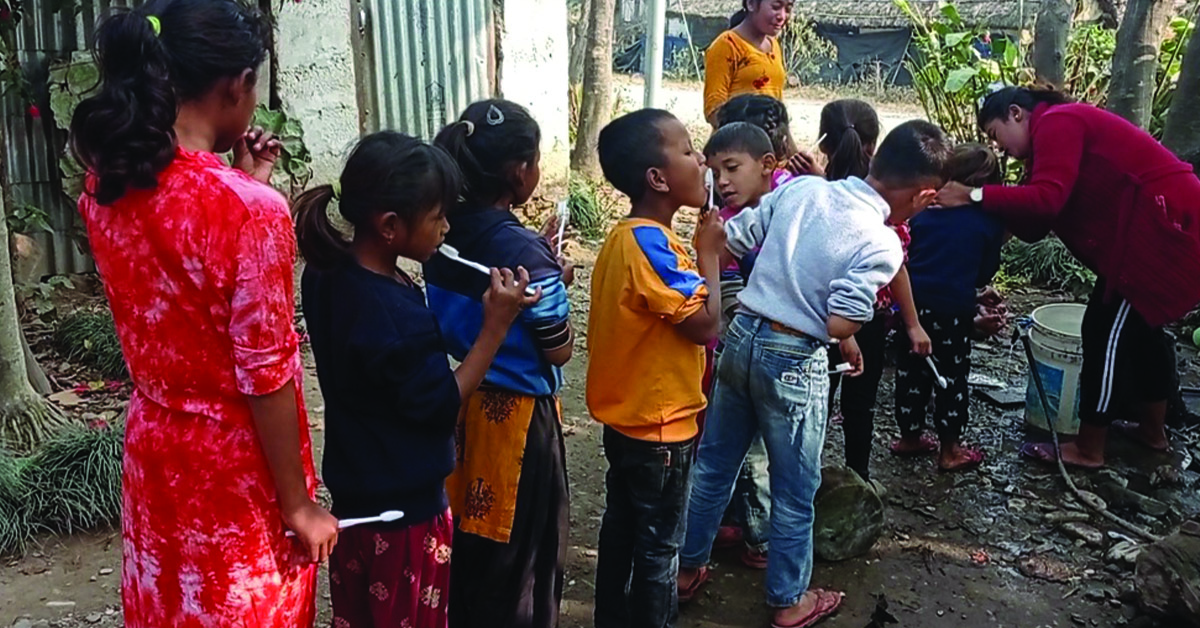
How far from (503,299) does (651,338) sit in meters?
0.61

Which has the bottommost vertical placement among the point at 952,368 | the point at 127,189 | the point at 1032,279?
the point at 1032,279

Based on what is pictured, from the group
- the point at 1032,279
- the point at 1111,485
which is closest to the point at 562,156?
the point at 1032,279

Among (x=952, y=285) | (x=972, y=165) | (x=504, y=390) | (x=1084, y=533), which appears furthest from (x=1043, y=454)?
(x=504, y=390)

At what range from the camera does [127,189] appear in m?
1.65

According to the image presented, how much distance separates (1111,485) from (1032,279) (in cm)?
347

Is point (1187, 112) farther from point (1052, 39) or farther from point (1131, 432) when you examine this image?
point (1131, 432)

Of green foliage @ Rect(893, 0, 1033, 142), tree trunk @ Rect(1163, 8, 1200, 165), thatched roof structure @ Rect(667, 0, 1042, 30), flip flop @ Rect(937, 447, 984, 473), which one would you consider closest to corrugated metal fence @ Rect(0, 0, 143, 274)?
flip flop @ Rect(937, 447, 984, 473)

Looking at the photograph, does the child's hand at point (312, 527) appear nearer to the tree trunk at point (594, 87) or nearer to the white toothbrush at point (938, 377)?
the white toothbrush at point (938, 377)

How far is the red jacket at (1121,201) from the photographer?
3.98 meters

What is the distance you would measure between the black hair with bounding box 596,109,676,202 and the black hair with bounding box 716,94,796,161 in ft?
3.13

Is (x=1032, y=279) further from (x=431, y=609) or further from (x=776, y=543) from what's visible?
(x=431, y=609)

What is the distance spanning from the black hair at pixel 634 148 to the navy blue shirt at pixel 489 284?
347 millimetres

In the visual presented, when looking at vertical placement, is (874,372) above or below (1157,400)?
above

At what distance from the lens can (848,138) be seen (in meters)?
3.65
